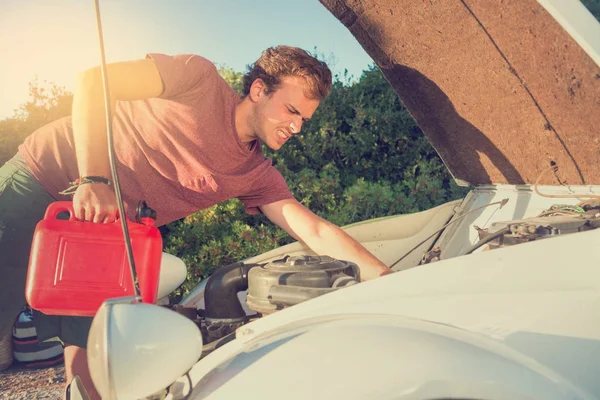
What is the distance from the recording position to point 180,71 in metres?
2.43

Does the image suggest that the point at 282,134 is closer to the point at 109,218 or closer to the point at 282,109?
the point at 282,109

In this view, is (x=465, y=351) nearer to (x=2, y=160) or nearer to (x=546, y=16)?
A: (x=546, y=16)

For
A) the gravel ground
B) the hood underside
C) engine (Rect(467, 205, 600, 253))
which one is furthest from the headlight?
the gravel ground

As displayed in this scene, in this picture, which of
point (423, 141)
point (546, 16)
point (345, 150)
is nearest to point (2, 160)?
point (345, 150)

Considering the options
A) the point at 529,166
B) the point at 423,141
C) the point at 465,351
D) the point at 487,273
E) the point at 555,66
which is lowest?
the point at 465,351

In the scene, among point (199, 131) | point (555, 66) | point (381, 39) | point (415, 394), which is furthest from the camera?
point (199, 131)

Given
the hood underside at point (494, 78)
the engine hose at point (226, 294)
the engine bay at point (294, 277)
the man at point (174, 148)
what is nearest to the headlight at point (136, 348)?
the engine bay at point (294, 277)

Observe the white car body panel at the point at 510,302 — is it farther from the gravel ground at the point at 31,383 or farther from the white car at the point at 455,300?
the gravel ground at the point at 31,383

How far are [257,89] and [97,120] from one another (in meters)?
0.92

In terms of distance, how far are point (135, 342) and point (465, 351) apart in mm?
798

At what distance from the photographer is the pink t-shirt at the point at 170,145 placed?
97.0 inches

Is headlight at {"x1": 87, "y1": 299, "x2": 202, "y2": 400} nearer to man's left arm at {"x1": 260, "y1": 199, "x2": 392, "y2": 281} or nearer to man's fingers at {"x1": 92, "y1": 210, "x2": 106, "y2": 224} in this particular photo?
man's fingers at {"x1": 92, "y1": 210, "x2": 106, "y2": 224}

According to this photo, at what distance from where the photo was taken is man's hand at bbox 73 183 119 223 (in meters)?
1.79

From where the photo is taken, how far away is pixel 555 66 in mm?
1820
